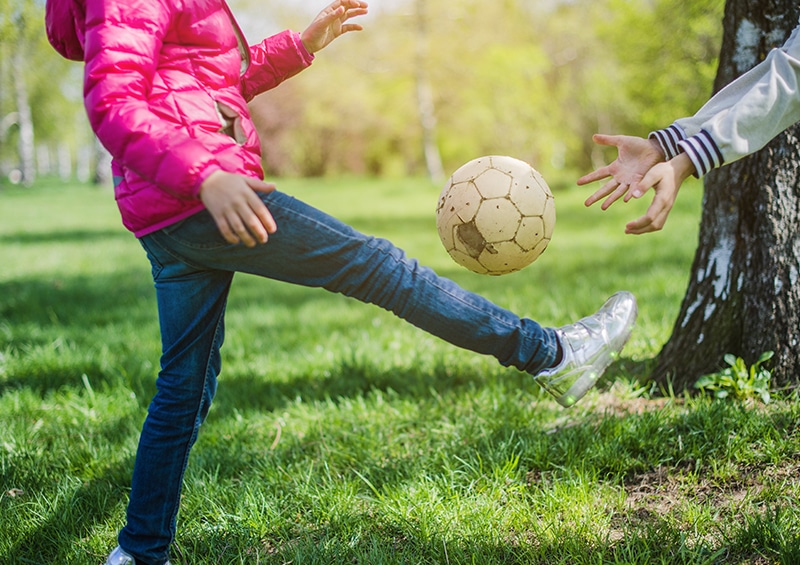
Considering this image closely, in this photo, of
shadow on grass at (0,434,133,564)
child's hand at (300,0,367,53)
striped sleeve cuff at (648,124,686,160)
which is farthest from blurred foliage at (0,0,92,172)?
striped sleeve cuff at (648,124,686,160)

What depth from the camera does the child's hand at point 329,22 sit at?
2496mm

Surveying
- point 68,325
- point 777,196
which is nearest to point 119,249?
point 68,325

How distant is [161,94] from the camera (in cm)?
186

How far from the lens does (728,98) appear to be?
82.0 inches

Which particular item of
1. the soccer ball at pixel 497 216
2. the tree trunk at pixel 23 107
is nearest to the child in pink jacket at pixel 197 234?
the soccer ball at pixel 497 216

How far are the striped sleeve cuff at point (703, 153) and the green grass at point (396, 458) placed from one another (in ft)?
3.58

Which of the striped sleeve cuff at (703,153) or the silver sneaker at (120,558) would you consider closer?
the striped sleeve cuff at (703,153)

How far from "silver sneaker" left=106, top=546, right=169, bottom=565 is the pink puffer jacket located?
103 cm

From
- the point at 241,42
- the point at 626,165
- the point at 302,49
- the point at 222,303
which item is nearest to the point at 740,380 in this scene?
the point at 626,165

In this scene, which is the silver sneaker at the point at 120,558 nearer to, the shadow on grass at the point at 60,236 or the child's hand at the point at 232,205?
the child's hand at the point at 232,205

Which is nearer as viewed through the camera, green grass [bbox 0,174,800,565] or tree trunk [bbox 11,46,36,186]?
green grass [bbox 0,174,800,565]

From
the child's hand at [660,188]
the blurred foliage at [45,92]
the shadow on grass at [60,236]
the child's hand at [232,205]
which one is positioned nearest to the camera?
the child's hand at [232,205]

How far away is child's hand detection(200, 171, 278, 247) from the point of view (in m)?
1.67

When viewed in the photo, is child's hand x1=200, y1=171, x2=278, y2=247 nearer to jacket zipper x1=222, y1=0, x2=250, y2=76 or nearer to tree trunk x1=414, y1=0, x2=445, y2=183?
jacket zipper x1=222, y1=0, x2=250, y2=76
